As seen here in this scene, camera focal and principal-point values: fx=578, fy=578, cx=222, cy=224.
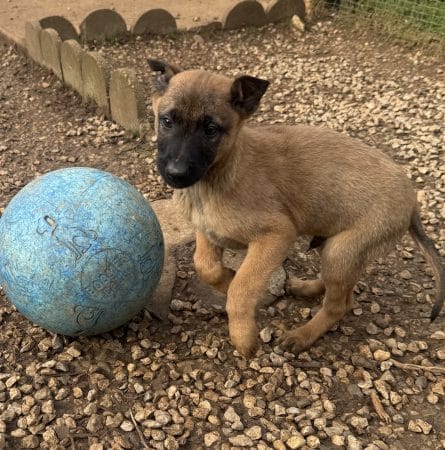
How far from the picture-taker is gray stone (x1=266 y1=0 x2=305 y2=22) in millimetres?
11062

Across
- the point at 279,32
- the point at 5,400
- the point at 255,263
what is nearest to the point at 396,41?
the point at 279,32

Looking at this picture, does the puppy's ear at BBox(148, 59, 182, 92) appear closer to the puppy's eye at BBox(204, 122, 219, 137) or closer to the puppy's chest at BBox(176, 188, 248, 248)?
the puppy's eye at BBox(204, 122, 219, 137)

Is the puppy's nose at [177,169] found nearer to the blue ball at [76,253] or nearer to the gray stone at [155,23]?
the blue ball at [76,253]

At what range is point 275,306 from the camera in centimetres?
498

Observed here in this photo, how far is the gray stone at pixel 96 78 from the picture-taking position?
7.71 metres

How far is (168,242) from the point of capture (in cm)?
561

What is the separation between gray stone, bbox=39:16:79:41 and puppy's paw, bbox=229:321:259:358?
735 cm

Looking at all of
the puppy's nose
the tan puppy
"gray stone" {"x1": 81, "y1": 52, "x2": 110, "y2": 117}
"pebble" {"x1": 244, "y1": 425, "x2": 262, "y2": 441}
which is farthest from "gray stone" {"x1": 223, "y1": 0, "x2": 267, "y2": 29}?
"pebble" {"x1": 244, "y1": 425, "x2": 262, "y2": 441}

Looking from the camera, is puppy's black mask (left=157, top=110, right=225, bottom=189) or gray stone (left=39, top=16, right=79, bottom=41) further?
gray stone (left=39, top=16, right=79, bottom=41)

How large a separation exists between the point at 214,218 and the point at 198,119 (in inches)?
28.7

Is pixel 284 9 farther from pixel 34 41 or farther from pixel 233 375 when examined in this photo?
pixel 233 375

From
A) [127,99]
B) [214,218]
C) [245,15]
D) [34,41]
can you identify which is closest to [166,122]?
[214,218]

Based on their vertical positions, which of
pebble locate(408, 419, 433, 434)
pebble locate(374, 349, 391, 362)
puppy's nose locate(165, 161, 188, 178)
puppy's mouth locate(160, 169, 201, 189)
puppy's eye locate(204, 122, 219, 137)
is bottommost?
pebble locate(374, 349, 391, 362)

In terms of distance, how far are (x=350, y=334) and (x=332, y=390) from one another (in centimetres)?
70
